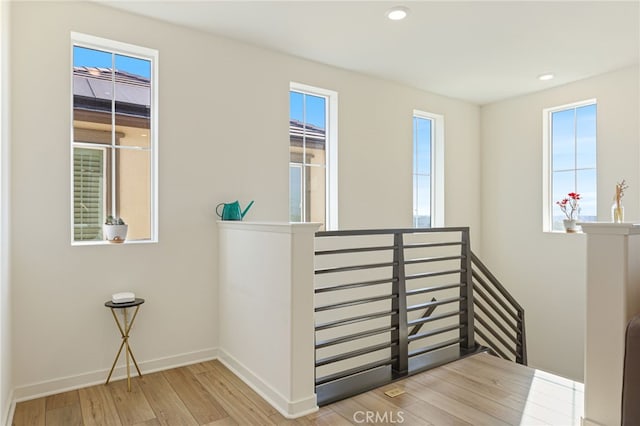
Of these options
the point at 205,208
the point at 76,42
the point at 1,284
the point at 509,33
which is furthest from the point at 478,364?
the point at 76,42

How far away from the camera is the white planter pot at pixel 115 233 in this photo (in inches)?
121

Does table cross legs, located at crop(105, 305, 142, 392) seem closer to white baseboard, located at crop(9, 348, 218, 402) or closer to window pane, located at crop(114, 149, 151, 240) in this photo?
white baseboard, located at crop(9, 348, 218, 402)

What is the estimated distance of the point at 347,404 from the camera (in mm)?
2553

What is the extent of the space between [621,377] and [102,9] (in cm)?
429

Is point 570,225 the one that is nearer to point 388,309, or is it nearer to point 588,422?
point 388,309

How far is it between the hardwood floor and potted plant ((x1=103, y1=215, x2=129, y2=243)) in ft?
3.65

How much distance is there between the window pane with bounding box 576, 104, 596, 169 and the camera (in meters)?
4.76

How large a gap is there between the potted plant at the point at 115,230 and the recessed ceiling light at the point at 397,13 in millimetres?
2805

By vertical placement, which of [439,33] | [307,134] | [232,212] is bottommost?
[232,212]

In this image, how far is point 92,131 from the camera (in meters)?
3.14

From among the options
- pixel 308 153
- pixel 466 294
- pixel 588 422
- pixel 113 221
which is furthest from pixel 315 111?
pixel 588 422

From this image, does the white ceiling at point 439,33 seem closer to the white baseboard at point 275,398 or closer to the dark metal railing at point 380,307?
the dark metal railing at point 380,307

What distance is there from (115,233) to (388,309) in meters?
3.11

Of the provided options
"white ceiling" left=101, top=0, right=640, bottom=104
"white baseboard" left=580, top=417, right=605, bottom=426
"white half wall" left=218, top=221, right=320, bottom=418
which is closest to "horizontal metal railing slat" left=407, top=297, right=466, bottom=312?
"white half wall" left=218, top=221, right=320, bottom=418
